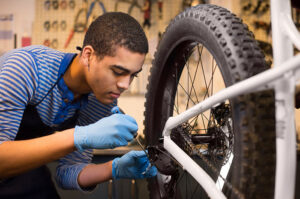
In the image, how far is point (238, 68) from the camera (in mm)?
482

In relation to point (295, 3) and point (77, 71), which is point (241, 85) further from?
point (77, 71)

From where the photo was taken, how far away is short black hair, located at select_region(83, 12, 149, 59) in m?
0.75

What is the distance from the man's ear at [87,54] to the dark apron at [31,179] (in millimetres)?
220

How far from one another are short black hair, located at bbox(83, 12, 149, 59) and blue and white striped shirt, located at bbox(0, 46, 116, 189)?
0.16 m

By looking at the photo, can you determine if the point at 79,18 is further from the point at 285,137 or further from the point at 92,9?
the point at 285,137

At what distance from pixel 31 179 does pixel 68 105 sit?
0.94 feet

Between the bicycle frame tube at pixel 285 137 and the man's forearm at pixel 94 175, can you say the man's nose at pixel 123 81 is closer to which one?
the man's forearm at pixel 94 175

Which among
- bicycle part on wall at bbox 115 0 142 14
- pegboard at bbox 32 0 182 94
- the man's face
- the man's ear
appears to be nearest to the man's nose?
the man's face

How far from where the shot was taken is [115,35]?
759mm

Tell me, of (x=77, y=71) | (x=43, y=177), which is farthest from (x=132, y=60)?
(x=43, y=177)

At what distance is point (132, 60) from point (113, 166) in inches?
15.2

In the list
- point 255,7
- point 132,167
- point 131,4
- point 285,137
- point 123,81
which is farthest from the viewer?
point 131,4

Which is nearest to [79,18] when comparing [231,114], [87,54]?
[87,54]

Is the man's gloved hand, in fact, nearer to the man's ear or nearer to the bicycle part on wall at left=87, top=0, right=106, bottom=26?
the man's ear
